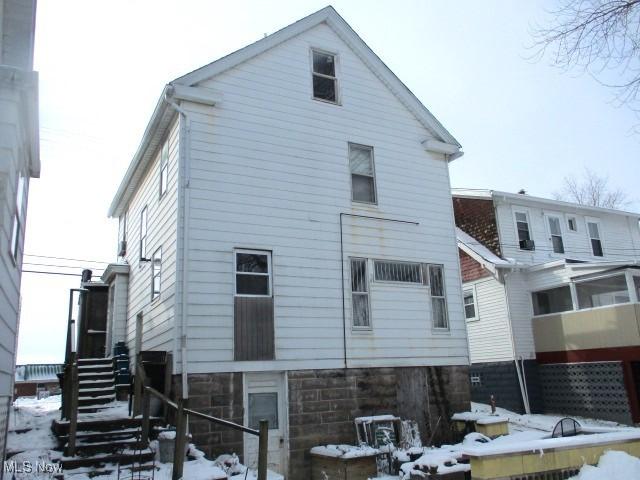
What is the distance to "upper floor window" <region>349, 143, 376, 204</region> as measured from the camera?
13.8 meters

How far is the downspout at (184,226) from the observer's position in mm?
10414

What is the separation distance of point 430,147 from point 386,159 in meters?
1.57

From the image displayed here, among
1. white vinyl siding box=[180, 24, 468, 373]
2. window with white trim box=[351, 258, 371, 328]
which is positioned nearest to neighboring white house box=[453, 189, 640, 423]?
white vinyl siding box=[180, 24, 468, 373]

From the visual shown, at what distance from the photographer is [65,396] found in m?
10.7

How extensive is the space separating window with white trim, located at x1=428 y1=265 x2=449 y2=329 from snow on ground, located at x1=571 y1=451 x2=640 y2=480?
597 cm

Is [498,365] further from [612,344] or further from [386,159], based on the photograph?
[386,159]

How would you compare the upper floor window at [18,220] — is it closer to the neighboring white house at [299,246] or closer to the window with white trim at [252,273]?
the neighboring white house at [299,246]

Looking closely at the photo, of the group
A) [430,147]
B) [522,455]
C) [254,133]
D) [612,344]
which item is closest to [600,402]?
[612,344]

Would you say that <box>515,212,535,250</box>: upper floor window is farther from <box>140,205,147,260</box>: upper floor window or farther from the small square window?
<box>140,205,147,260</box>: upper floor window

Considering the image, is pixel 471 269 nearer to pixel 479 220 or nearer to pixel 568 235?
pixel 479 220

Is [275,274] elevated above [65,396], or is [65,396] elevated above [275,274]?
[275,274]

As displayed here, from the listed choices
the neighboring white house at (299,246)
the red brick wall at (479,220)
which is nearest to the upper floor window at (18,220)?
the neighboring white house at (299,246)

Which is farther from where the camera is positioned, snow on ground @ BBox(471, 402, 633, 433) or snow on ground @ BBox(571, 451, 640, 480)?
snow on ground @ BBox(471, 402, 633, 433)

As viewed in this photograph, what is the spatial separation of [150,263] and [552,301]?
46.7ft
